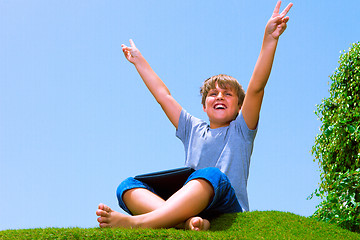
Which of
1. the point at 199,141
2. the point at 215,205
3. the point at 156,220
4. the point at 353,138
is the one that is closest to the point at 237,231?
the point at 215,205

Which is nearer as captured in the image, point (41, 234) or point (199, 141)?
point (41, 234)

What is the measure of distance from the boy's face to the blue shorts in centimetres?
85

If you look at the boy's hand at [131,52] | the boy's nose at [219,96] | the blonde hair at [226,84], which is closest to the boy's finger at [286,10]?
the blonde hair at [226,84]

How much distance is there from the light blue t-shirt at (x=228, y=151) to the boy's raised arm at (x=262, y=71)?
99mm

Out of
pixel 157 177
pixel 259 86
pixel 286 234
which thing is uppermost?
pixel 259 86

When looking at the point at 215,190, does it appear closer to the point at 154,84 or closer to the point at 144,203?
the point at 144,203

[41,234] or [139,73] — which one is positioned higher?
[139,73]

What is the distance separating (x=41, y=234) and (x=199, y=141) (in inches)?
65.9

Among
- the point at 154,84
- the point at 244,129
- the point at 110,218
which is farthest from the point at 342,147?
the point at 110,218

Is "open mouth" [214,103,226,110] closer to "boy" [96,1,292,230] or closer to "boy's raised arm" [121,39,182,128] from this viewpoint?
"boy" [96,1,292,230]

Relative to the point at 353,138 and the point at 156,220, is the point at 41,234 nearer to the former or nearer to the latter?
the point at 156,220

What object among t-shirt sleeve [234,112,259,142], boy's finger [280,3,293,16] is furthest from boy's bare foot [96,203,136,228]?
boy's finger [280,3,293,16]

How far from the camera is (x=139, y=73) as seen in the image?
4.52 m

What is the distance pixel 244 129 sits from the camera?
11.7 ft
